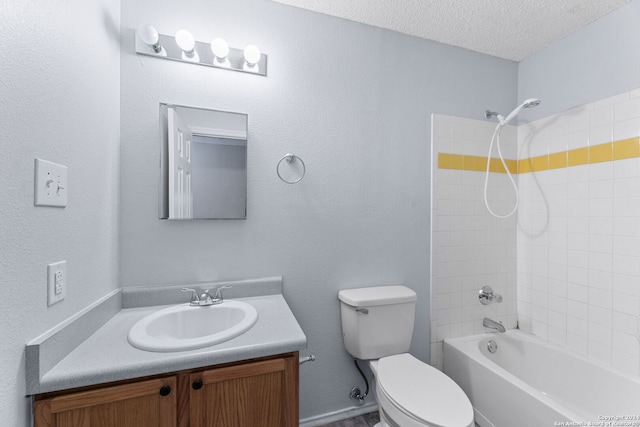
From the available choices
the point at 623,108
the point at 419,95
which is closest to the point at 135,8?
the point at 419,95

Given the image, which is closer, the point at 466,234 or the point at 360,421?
the point at 360,421

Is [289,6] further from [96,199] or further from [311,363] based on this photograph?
[311,363]

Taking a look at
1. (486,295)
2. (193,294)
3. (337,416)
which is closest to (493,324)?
(486,295)

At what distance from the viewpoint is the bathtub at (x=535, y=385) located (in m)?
1.28

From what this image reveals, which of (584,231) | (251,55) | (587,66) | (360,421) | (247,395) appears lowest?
(360,421)

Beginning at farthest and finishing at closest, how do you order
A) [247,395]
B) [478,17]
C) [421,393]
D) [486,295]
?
1. [486,295]
2. [478,17]
3. [421,393]
4. [247,395]

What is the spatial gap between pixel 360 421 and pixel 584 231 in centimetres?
172

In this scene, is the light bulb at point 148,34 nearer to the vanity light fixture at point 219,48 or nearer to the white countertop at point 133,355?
the vanity light fixture at point 219,48

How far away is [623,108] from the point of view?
4.97 ft

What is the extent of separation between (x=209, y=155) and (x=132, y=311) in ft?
2.62

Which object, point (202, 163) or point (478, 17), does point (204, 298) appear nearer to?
point (202, 163)

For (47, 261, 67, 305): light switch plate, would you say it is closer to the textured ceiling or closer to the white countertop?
the white countertop

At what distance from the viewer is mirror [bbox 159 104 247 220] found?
1.35m

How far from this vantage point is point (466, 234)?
191 centimetres
